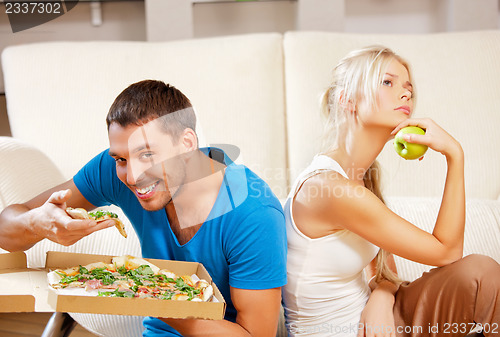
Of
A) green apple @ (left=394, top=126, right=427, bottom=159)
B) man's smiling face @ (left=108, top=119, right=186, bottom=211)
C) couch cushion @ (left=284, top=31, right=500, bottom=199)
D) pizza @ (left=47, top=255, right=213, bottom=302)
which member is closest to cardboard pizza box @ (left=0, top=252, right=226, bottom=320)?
pizza @ (left=47, top=255, right=213, bottom=302)

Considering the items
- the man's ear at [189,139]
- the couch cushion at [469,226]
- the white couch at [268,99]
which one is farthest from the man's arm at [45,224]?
the couch cushion at [469,226]

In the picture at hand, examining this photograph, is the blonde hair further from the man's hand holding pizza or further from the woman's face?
the man's hand holding pizza

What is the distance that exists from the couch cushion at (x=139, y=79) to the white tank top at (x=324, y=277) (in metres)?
0.25

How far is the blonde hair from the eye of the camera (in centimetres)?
62

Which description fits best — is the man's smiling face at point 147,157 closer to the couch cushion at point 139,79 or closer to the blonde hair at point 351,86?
the blonde hair at point 351,86

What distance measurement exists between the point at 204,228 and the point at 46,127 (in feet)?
1.61

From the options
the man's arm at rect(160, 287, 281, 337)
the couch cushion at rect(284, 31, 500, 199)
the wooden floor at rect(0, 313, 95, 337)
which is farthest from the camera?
the couch cushion at rect(284, 31, 500, 199)

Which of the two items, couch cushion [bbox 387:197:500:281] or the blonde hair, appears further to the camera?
couch cushion [bbox 387:197:500:281]

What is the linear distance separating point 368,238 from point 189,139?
9.7 inches

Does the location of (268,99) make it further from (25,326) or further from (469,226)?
(25,326)

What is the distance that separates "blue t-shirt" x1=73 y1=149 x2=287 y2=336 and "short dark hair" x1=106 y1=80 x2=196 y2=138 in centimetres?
5

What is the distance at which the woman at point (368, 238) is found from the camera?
23.7 inches

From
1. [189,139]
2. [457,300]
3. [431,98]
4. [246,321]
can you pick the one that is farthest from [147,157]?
[431,98]

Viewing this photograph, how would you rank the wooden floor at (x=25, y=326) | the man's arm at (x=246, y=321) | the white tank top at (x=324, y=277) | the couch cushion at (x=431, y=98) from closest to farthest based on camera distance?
1. the man's arm at (x=246, y=321)
2. the white tank top at (x=324, y=277)
3. the wooden floor at (x=25, y=326)
4. the couch cushion at (x=431, y=98)
